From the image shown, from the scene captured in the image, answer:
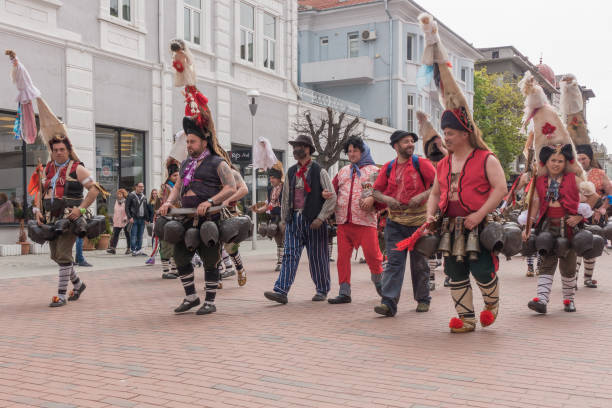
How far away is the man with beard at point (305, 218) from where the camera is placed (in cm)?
814

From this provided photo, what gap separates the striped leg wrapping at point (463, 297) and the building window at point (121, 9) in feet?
50.0

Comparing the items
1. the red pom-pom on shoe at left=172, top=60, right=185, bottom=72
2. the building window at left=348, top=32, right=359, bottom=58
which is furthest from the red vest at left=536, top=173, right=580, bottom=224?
the building window at left=348, top=32, right=359, bottom=58

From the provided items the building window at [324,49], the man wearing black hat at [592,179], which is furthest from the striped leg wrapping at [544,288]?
the building window at [324,49]

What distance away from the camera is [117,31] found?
61.7ft

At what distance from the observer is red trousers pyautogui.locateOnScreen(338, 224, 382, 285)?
8078 millimetres

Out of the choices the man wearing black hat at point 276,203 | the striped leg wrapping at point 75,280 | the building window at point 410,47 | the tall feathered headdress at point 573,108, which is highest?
the building window at point 410,47

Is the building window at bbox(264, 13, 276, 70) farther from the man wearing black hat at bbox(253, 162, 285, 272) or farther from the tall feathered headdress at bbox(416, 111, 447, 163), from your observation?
the tall feathered headdress at bbox(416, 111, 447, 163)

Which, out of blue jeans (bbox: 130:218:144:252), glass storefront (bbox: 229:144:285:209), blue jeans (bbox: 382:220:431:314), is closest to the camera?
blue jeans (bbox: 382:220:431:314)

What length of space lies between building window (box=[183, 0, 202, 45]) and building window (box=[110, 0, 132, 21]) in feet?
7.43

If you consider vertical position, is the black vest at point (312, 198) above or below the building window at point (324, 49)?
below

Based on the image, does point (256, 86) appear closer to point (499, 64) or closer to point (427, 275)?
point (427, 275)

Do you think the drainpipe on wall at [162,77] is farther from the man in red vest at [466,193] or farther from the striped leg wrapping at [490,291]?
the striped leg wrapping at [490,291]

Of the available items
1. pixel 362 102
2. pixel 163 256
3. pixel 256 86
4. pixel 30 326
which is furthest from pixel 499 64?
pixel 30 326

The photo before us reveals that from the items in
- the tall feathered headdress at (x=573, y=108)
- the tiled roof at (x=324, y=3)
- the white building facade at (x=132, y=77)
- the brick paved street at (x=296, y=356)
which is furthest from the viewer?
the tiled roof at (x=324, y=3)
